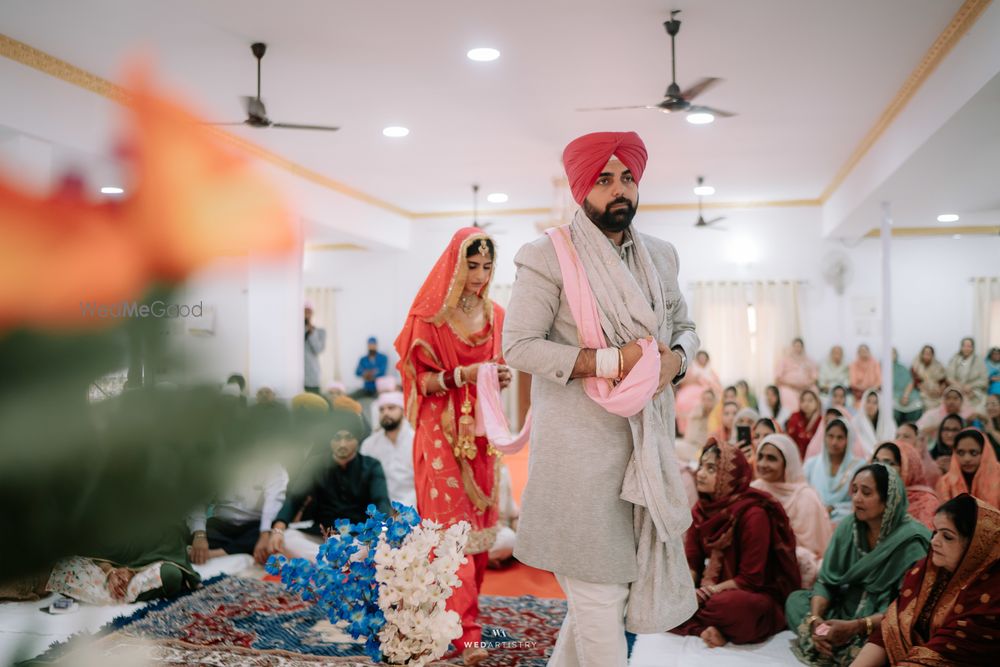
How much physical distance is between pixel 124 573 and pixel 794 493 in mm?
3568

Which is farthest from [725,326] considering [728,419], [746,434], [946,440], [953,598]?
[953,598]

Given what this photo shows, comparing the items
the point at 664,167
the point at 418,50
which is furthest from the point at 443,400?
the point at 664,167

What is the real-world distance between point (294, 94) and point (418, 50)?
3.38ft

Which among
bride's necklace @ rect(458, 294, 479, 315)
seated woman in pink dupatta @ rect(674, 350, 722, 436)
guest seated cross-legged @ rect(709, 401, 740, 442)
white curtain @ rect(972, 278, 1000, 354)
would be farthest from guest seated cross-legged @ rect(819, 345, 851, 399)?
bride's necklace @ rect(458, 294, 479, 315)

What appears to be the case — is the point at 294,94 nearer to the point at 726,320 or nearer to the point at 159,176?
the point at 159,176

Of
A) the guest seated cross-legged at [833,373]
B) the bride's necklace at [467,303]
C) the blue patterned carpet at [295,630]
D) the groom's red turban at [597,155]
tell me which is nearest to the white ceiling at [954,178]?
the guest seated cross-legged at [833,373]

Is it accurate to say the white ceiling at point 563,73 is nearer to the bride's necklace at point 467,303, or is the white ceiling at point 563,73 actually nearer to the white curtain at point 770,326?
the bride's necklace at point 467,303

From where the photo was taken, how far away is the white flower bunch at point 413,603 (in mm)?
1411

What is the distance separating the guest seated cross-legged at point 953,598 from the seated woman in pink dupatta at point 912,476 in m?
1.13

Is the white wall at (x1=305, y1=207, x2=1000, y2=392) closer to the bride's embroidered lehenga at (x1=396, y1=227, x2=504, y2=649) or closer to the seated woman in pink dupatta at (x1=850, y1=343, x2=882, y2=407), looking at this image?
the seated woman in pink dupatta at (x1=850, y1=343, x2=882, y2=407)

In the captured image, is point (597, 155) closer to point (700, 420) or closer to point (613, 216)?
point (613, 216)

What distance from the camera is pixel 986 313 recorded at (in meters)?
8.76

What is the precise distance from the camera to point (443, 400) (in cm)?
252

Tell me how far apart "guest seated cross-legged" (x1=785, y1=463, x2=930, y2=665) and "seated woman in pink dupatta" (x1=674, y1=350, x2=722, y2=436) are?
400 cm
